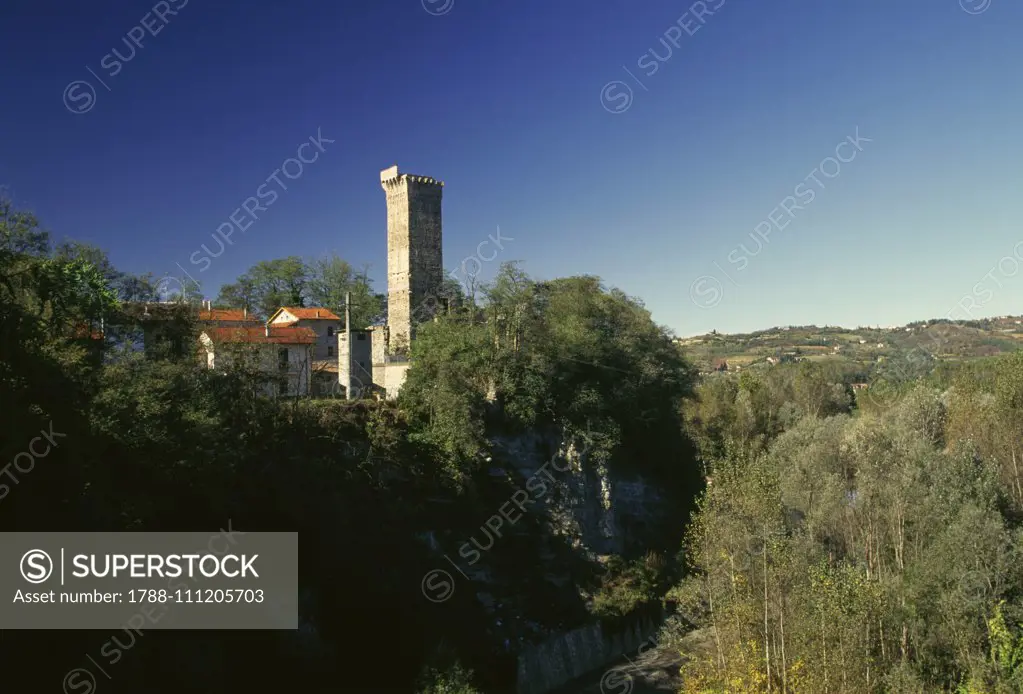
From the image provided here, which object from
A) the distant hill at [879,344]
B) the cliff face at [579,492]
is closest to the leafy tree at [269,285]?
the cliff face at [579,492]

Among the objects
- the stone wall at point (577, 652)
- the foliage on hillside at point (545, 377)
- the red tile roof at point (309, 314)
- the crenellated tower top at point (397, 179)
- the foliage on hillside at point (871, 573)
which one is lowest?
the stone wall at point (577, 652)

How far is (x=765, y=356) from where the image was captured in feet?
521

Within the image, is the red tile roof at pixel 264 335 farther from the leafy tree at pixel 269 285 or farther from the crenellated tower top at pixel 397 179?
the leafy tree at pixel 269 285

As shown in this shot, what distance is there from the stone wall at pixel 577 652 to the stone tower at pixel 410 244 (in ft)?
63.4

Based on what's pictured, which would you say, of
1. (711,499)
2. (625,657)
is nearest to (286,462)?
(711,499)

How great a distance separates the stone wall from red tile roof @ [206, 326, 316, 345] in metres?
17.6

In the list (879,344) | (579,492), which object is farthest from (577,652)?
(879,344)

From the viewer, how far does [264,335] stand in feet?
123

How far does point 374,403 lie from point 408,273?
37.4ft

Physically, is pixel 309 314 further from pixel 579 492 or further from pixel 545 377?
pixel 579 492

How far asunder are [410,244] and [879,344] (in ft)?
515

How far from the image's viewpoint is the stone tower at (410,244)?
43812 mm

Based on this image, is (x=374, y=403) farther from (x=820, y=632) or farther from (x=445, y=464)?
(x=820, y=632)

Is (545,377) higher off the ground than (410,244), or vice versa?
(410,244)
